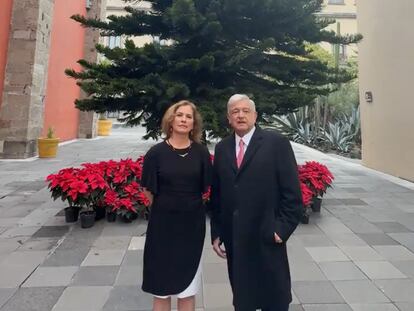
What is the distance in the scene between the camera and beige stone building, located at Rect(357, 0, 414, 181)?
7012mm

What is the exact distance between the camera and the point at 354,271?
287 centimetres

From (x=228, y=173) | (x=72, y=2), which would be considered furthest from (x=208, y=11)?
(x=72, y=2)

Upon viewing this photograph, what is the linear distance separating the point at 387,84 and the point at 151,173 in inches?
294

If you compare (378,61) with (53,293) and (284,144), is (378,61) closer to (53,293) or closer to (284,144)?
(284,144)

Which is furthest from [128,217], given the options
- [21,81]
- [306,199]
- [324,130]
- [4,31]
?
[324,130]

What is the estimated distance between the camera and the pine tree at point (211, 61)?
4.33 m

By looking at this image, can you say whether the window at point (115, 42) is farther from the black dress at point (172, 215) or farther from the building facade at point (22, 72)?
the black dress at point (172, 215)

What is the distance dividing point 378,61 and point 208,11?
545 centimetres

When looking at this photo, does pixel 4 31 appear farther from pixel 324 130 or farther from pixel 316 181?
pixel 324 130

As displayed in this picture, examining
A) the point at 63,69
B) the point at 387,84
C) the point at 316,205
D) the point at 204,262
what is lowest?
the point at 204,262

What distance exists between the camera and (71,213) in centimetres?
403

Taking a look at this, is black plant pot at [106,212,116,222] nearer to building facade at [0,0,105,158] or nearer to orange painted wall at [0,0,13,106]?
building facade at [0,0,105,158]

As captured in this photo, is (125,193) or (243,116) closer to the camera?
(243,116)

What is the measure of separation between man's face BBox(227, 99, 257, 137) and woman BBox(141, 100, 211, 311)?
0.26 m
